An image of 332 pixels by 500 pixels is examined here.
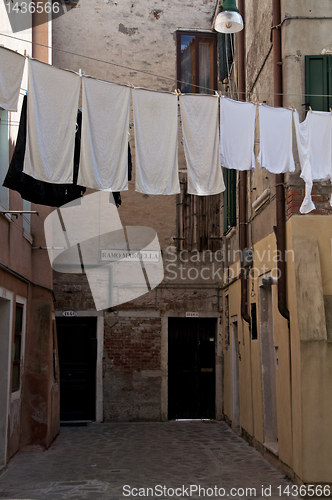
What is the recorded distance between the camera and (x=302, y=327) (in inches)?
262

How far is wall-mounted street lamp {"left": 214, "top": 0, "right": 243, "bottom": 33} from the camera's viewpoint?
23.5 feet

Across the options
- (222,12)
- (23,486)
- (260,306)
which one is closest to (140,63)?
(222,12)

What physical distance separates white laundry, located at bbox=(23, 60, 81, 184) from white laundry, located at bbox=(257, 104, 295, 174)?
2202mm

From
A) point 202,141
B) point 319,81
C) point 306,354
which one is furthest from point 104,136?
point 306,354

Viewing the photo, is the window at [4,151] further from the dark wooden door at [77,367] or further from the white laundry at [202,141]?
the dark wooden door at [77,367]

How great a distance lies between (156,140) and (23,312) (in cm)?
427

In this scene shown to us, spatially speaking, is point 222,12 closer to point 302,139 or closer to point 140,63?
point 302,139

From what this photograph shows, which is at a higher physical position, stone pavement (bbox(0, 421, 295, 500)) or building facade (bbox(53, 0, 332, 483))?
building facade (bbox(53, 0, 332, 483))

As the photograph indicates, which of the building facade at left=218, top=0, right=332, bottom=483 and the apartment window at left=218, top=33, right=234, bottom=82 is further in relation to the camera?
the apartment window at left=218, top=33, right=234, bottom=82

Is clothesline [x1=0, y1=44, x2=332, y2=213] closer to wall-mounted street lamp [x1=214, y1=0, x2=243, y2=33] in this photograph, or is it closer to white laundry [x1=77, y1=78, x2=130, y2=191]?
white laundry [x1=77, y1=78, x2=130, y2=191]

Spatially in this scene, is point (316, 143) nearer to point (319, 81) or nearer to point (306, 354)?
point (319, 81)

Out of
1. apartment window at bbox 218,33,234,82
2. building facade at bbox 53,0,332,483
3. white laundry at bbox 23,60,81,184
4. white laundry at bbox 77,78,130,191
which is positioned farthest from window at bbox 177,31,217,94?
white laundry at bbox 23,60,81,184

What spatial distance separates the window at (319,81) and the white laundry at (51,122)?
126 inches

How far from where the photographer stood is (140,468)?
25.6 ft
